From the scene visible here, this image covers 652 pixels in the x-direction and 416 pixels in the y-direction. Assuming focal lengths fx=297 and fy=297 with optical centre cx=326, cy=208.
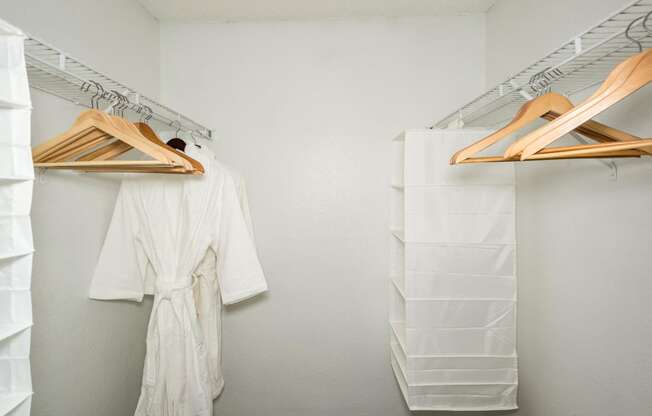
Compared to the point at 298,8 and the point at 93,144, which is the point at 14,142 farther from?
the point at 298,8

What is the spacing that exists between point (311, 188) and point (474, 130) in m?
0.87

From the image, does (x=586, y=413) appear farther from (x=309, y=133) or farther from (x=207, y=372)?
(x=309, y=133)

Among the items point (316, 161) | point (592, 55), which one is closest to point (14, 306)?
point (316, 161)

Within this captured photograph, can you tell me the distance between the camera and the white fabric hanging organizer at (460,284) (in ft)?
4.01

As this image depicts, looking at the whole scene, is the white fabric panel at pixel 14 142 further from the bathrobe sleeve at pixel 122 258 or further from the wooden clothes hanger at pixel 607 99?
the wooden clothes hanger at pixel 607 99

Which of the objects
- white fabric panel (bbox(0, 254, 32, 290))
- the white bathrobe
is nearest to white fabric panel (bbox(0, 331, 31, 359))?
white fabric panel (bbox(0, 254, 32, 290))

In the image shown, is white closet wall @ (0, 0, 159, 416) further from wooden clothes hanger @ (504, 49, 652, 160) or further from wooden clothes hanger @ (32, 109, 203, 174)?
wooden clothes hanger @ (504, 49, 652, 160)

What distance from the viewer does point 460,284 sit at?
4.03 ft

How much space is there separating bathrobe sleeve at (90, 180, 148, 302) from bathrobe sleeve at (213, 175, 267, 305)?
341mm

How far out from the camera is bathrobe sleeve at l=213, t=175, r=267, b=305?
1281 mm

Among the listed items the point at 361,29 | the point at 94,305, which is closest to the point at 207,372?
the point at 94,305

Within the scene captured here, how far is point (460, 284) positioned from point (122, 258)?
4.65ft

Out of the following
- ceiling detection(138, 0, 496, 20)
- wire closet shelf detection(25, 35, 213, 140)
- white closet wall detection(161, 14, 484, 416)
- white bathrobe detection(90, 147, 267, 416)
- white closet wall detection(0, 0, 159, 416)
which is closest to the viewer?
wire closet shelf detection(25, 35, 213, 140)

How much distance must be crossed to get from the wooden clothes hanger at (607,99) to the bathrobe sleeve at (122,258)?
4.69 feet
